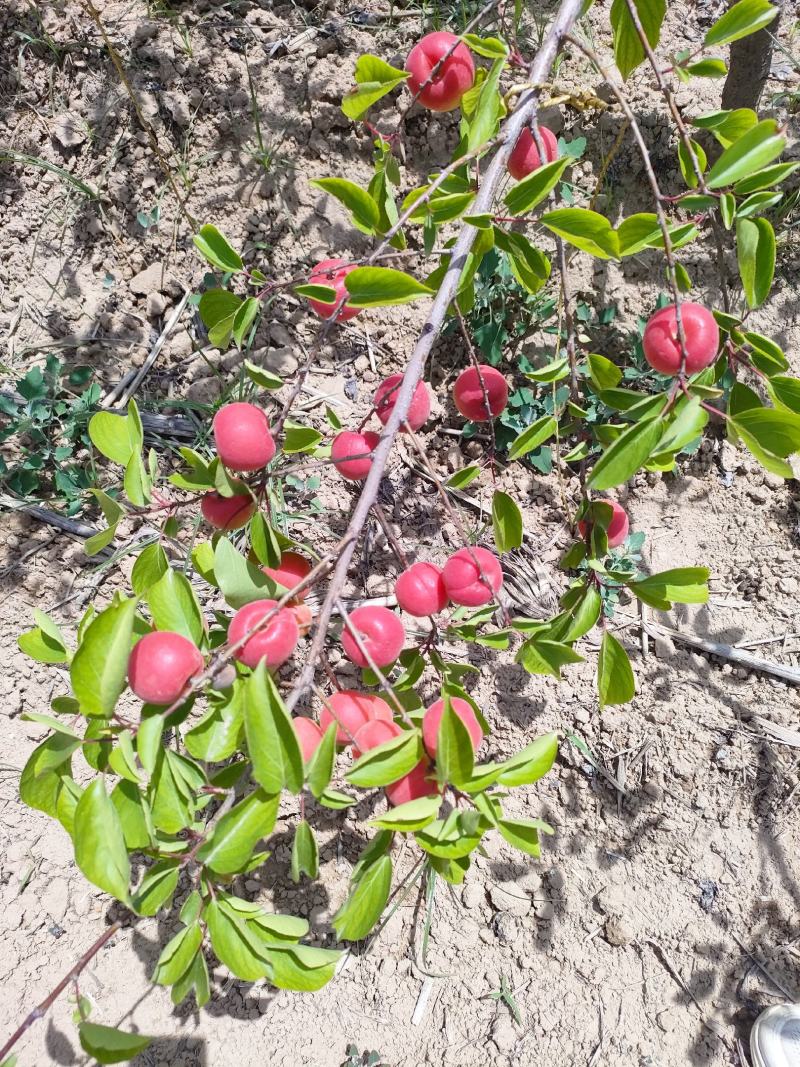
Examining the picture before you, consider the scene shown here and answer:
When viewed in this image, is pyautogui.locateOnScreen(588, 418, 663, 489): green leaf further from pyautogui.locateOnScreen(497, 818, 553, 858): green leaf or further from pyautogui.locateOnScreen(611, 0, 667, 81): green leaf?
pyautogui.locateOnScreen(611, 0, 667, 81): green leaf

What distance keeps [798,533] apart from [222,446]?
178 centimetres

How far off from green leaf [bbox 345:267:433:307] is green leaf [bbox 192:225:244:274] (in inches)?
12.1

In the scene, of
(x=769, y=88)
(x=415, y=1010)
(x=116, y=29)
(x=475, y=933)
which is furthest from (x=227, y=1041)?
(x=769, y=88)

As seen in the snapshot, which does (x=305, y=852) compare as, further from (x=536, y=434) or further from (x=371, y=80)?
(x=371, y=80)

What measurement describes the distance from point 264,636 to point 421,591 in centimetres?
41

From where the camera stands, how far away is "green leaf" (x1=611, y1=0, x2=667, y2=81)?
1.32 m

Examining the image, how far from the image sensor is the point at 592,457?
2.20 metres

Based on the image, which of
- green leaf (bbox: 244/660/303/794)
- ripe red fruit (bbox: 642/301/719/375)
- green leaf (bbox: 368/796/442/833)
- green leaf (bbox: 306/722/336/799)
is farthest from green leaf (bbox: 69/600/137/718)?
ripe red fruit (bbox: 642/301/719/375)

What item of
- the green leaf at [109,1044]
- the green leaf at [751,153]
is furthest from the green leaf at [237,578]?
the green leaf at [751,153]

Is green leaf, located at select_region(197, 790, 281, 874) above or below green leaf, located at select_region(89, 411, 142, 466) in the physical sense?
below

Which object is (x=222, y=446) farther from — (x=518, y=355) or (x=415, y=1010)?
(x=415, y=1010)

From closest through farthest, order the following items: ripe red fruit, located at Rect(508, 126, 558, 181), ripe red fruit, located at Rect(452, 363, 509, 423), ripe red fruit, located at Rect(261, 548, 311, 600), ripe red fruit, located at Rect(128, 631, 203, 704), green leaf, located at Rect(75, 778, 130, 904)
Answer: green leaf, located at Rect(75, 778, 130, 904) < ripe red fruit, located at Rect(128, 631, 203, 704) < ripe red fruit, located at Rect(261, 548, 311, 600) < ripe red fruit, located at Rect(508, 126, 558, 181) < ripe red fruit, located at Rect(452, 363, 509, 423)

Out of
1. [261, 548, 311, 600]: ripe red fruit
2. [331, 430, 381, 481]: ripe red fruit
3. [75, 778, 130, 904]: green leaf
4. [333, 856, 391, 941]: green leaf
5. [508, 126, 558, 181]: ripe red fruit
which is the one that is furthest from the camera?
[508, 126, 558, 181]: ripe red fruit

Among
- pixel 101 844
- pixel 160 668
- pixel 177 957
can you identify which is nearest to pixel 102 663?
pixel 160 668
